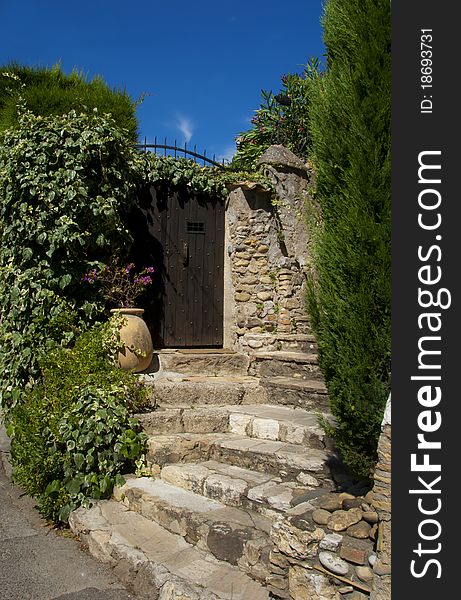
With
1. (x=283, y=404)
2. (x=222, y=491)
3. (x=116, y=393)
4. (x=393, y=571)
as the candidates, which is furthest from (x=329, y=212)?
(x=283, y=404)

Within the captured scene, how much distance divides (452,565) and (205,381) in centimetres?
389

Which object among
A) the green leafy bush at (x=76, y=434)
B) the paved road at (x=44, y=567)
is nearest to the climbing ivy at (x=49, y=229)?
the green leafy bush at (x=76, y=434)

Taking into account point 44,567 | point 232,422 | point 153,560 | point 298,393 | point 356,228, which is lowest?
point 44,567

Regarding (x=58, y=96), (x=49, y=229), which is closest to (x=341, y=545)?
(x=49, y=229)

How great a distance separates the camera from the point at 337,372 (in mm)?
3074

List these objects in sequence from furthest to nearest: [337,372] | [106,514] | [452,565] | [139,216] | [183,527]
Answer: [139,216] → [106,514] → [183,527] → [337,372] → [452,565]

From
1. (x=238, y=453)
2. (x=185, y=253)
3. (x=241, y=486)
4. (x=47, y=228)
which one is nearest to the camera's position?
(x=241, y=486)

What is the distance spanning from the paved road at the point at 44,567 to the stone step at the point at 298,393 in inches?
92.2

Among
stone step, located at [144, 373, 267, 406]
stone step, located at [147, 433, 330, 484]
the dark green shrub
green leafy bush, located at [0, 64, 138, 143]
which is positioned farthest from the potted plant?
the dark green shrub

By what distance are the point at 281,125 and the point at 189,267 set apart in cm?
435

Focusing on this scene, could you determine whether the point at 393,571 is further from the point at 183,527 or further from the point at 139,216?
the point at 139,216

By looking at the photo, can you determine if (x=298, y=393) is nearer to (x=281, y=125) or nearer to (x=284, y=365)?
(x=284, y=365)

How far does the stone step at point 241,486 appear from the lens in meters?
3.63

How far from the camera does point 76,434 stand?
448cm
